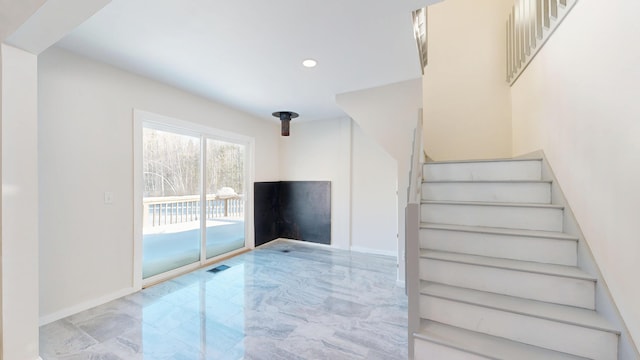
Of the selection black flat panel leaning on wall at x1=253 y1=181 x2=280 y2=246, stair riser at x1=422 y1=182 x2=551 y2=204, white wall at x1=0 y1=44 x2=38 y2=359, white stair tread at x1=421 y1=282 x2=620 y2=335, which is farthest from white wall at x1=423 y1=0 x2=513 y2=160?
white wall at x1=0 y1=44 x2=38 y2=359

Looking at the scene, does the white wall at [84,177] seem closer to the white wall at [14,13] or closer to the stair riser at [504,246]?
the white wall at [14,13]

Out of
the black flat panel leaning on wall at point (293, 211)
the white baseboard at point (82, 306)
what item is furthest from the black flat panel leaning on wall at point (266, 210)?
the white baseboard at point (82, 306)

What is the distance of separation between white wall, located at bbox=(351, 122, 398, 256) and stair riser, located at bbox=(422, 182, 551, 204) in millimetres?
1932

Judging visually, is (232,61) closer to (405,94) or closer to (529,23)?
(405,94)

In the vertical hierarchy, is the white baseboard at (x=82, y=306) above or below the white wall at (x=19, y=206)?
below

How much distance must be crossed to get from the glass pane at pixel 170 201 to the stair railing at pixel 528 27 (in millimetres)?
4253

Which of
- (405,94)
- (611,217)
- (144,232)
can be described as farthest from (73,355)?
(405,94)

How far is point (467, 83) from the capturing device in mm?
3723

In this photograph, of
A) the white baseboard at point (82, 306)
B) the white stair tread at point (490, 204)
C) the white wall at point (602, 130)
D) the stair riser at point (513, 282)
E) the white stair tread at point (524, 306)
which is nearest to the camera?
the white wall at point (602, 130)

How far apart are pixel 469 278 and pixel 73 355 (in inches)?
116

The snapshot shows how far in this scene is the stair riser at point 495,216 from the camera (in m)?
1.91

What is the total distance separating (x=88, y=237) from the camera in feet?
8.26

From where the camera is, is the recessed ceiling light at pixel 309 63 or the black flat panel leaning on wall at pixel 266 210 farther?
the black flat panel leaning on wall at pixel 266 210

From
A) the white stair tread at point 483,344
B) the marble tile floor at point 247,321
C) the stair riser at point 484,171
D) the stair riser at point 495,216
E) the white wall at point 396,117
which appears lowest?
the marble tile floor at point 247,321
